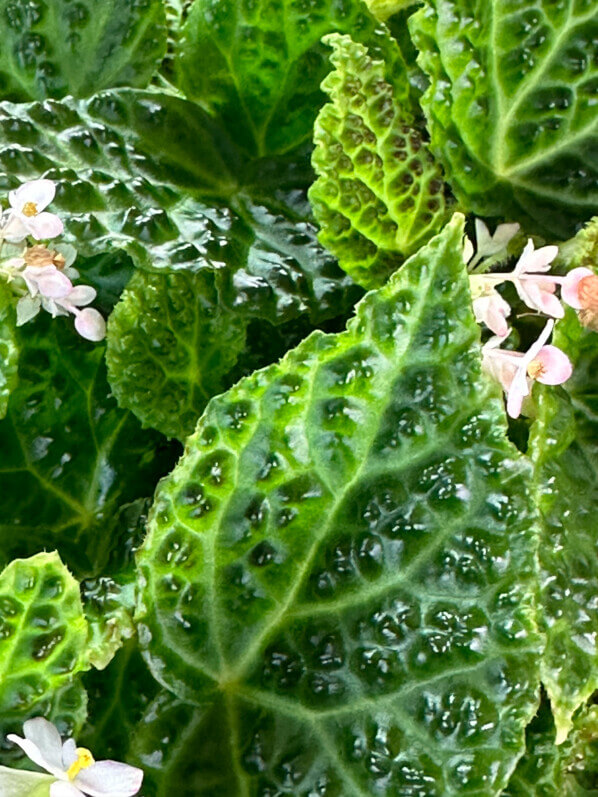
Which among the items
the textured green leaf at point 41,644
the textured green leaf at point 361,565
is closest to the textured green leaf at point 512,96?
the textured green leaf at point 361,565

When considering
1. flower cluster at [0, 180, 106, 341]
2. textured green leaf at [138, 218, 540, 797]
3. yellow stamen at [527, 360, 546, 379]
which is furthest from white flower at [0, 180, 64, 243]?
yellow stamen at [527, 360, 546, 379]

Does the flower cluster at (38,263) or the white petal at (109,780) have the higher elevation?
the flower cluster at (38,263)

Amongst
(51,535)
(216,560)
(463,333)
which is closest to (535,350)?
(463,333)

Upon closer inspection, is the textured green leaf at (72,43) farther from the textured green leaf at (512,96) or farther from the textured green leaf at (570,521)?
the textured green leaf at (570,521)

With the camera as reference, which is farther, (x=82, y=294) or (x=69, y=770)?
(x=82, y=294)

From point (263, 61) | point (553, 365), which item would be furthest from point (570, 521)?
point (263, 61)

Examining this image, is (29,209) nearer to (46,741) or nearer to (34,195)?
(34,195)

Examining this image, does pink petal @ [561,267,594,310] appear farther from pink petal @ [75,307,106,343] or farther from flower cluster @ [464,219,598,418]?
pink petal @ [75,307,106,343]
